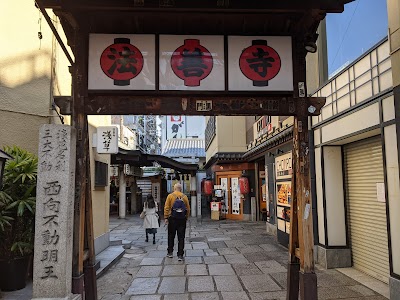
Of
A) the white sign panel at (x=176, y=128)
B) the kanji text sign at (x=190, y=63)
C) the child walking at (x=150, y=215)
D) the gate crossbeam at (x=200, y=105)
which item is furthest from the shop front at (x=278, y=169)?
the white sign panel at (x=176, y=128)

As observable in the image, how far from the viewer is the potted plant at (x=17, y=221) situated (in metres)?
5.80

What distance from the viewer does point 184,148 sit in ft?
129

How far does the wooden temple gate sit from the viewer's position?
4551 mm

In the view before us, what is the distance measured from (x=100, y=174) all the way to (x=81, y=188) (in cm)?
562

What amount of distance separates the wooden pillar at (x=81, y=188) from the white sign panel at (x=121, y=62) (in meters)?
0.13

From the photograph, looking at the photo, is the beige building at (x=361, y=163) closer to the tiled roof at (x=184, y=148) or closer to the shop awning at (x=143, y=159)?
the shop awning at (x=143, y=159)

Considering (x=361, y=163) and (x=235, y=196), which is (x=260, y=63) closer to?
(x=361, y=163)

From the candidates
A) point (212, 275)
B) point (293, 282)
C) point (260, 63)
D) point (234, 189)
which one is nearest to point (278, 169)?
point (212, 275)

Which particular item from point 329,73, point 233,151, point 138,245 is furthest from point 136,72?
point 233,151

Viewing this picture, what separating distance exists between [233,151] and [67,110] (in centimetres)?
1504

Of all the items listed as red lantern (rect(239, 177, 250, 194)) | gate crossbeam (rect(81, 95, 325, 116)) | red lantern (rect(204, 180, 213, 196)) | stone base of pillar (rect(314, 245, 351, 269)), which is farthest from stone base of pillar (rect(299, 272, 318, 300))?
red lantern (rect(204, 180, 213, 196))

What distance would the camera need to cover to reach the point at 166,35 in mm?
4988

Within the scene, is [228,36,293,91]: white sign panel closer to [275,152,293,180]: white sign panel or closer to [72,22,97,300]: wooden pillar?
[72,22,97,300]: wooden pillar

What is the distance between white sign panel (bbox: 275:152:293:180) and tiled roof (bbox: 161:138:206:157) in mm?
23980
